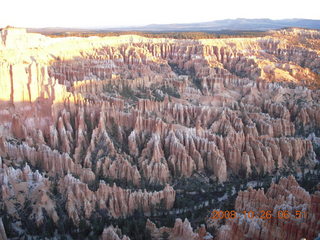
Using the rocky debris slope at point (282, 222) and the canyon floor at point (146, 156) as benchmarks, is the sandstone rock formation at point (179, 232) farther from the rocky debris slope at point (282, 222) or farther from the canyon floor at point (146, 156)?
the rocky debris slope at point (282, 222)

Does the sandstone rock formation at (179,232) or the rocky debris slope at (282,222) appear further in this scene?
the sandstone rock formation at (179,232)

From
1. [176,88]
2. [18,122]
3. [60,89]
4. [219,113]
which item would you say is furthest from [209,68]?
[18,122]

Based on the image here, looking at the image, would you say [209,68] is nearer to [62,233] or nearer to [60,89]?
[60,89]

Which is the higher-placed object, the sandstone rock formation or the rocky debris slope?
the rocky debris slope
